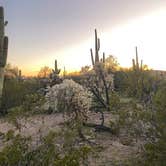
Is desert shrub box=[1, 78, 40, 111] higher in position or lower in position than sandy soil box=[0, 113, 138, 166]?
higher

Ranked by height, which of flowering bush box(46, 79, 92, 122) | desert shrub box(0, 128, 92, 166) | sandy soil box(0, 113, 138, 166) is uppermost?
flowering bush box(46, 79, 92, 122)

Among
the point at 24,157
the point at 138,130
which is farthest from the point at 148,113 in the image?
the point at 24,157

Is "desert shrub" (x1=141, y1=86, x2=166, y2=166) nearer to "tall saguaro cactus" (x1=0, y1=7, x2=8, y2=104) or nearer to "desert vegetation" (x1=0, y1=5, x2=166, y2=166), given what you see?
"desert vegetation" (x1=0, y1=5, x2=166, y2=166)

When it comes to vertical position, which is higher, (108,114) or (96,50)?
(96,50)

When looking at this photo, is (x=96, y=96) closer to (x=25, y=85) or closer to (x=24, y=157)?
(x=25, y=85)

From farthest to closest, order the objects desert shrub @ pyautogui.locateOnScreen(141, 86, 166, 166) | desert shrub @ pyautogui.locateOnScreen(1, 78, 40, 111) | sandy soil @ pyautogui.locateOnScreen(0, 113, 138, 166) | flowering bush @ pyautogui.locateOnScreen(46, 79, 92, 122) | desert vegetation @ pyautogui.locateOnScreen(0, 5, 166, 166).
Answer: desert shrub @ pyautogui.locateOnScreen(1, 78, 40, 111) < flowering bush @ pyautogui.locateOnScreen(46, 79, 92, 122) < sandy soil @ pyautogui.locateOnScreen(0, 113, 138, 166) < desert shrub @ pyautogui.locateOnScreen(141, 86, 166, 166) < desert vegetation @ pyautogui.locateOnScreen(0, 5, 166, 166)

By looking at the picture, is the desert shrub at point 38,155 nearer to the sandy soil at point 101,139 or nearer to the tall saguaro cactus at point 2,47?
the sandy soil at point 101,139

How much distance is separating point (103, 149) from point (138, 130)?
110 cm

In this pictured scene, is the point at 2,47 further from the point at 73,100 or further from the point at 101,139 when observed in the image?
the point at 101,139

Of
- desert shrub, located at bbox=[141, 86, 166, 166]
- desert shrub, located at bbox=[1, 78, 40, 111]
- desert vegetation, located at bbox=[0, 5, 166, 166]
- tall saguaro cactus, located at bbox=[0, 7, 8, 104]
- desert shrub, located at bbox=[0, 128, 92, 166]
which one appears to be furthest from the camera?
desert shrub, located at bbox=[1, 78, 40, 111]

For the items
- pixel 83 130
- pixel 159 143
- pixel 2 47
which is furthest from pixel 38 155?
pixel 2 47

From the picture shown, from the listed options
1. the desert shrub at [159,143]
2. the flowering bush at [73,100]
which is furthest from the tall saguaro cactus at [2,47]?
the desert shrub at [159,143]

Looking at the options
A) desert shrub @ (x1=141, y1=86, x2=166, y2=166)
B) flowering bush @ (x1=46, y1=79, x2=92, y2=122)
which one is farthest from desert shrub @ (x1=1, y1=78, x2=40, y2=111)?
desert shrub @ (x1=141, y1=86, x2=166, y2=166)

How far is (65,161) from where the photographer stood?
5215 mm
